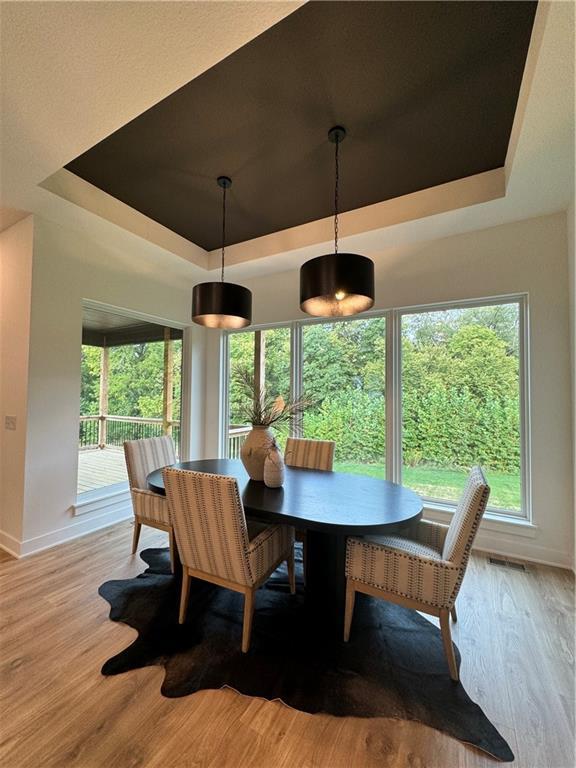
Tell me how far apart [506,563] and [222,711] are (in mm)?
2407

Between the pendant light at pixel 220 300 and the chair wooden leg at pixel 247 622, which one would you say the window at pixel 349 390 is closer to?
the pendant light at pixel 220 300

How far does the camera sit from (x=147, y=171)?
8.21ft

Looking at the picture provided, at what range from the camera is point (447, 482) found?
3.12 meters

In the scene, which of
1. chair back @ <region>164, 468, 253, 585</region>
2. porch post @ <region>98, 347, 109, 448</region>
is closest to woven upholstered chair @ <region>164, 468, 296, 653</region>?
chair back @ <region>164, 468, 253, 585</region>

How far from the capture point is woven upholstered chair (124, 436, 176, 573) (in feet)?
8.04

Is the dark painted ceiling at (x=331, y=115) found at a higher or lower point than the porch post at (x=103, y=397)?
higher

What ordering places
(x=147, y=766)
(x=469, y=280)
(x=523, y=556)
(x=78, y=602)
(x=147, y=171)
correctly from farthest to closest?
(x=469, y=280)
(x=523, y=556)
(x=147, y=171)
(x=78, y=602)
(x=147, y=766)

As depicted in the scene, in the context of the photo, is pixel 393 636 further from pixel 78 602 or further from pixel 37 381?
pixel 37 381

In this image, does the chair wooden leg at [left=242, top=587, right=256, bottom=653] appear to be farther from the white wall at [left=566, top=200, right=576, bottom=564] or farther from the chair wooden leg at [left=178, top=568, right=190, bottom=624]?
the white wall at [left=566, top=200, right=576, bottom=564]

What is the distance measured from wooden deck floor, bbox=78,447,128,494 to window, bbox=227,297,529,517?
74.9 inches

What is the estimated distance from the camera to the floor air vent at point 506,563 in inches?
Result: 100

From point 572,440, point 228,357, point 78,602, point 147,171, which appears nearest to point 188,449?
point 228,357

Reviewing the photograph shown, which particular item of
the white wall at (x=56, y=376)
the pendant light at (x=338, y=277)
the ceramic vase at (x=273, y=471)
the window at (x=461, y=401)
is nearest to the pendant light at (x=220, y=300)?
the pendant light at (x=338, y=277)

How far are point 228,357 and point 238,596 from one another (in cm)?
307
